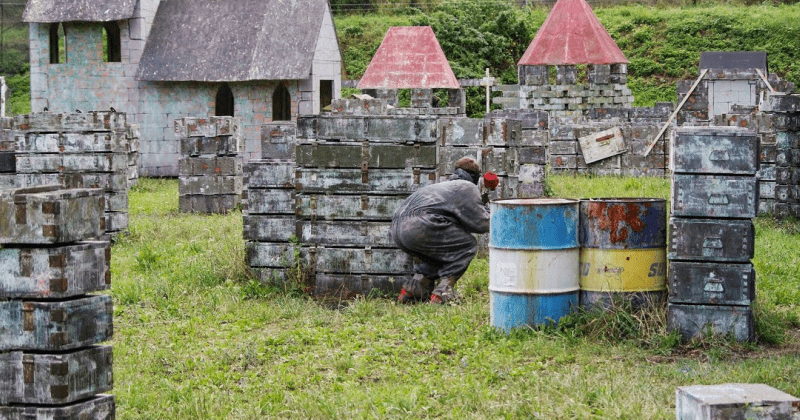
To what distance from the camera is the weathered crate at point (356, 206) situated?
36.5 ft

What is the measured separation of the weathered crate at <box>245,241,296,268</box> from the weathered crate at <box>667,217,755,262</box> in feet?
14.9

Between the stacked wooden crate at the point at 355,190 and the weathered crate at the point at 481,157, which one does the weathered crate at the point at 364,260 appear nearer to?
the stacked wooden crate at the point at 355,190

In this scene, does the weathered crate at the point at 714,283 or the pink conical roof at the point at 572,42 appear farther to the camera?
the pink conical roof at the point at 572,42

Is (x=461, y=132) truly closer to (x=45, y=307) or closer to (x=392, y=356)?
(x=392, y=356)

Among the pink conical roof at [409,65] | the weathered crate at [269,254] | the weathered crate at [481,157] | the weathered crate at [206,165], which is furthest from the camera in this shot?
the pink conical roof at [409,65]

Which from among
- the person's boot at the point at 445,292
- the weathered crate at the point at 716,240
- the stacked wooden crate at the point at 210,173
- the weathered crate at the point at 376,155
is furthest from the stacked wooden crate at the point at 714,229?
the stacked wooden crate at the point at 210,173

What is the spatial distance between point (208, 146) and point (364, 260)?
338 inches

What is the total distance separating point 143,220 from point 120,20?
14.9 m

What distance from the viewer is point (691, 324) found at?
838 cm

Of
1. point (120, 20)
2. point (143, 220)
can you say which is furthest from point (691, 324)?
point (120, 20)

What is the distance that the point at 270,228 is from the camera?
455 inches

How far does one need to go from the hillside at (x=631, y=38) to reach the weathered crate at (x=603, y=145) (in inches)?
656

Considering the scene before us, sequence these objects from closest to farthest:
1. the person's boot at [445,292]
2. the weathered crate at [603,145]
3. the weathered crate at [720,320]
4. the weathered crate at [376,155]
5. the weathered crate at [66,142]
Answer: the weathered crate at [720,320] → the person's boot at [445,292] → the weathered crate at [376,155] → the weathered crate at [66,142] → the weathered crate at [603,145]

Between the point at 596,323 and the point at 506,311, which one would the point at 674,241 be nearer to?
the point at 596,323
